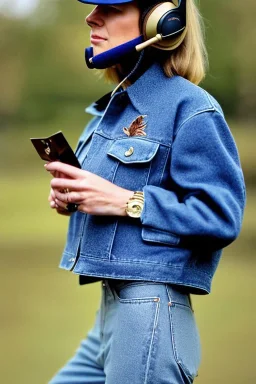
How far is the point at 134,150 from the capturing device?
220cm

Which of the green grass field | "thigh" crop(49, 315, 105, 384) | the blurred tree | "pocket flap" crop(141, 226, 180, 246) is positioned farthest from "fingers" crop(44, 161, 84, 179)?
the blurred tree

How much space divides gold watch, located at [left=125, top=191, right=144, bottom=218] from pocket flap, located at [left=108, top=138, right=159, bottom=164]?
0.31 ft

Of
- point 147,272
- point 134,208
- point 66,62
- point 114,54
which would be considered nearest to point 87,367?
point 147,272

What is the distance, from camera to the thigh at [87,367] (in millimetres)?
2486

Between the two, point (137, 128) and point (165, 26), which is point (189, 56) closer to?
point (165, 26)

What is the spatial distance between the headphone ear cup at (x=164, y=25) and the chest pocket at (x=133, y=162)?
0.26m

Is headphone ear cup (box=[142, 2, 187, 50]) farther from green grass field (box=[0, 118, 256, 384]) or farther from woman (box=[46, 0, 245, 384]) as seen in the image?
green grass field (box=[0, 118, 256, 384])

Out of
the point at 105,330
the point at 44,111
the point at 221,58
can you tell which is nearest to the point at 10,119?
the point at 44,111

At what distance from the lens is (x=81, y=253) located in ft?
7.46

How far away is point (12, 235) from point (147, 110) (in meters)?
7.20

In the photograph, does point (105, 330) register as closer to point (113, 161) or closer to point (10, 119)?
point (113, 161)

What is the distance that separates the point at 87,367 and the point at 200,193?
0.71 metres

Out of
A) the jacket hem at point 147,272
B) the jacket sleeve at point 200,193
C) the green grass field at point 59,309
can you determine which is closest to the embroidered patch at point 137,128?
the jacket sleeve at point 200,193

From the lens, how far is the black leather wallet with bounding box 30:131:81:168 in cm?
→ 217
